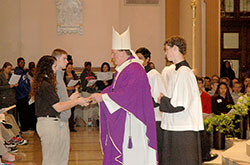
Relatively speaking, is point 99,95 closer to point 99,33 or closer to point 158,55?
point 99,33

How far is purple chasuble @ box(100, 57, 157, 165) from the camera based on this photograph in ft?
14.9

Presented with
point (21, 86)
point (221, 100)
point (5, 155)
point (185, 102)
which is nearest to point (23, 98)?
point (21, 86)

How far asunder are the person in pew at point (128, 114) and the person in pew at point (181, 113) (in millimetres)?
190

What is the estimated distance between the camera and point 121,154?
466 centimetres

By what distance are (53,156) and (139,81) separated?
4.11 feet

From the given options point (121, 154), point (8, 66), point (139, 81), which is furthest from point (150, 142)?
point (8, 66)

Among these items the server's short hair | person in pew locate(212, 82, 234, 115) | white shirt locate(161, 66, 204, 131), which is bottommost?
person in pew locate(212, 82, 234, 115)

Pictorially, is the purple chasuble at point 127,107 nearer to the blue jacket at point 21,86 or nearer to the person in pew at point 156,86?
the person in pew at point 156,86

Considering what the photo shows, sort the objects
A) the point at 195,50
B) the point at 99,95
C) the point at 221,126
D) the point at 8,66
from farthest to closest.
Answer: the point at 195,50 → the point at 8,66 → the point at 221,126 → the point at 99,95

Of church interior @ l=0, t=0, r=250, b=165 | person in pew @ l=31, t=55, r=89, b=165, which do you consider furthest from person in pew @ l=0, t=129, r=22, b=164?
church interior @ l=0, t=0, r=250, b=165

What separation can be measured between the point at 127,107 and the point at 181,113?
58 cm

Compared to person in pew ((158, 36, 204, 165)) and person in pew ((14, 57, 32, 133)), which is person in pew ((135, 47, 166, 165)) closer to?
person in pew ((158, 36, 204, 165))

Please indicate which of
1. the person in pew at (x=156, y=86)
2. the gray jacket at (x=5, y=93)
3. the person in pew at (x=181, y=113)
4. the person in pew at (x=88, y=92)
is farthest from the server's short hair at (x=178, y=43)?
the person in pew at (x=88, y=92)

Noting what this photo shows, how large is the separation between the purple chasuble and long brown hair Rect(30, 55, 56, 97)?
612mm
